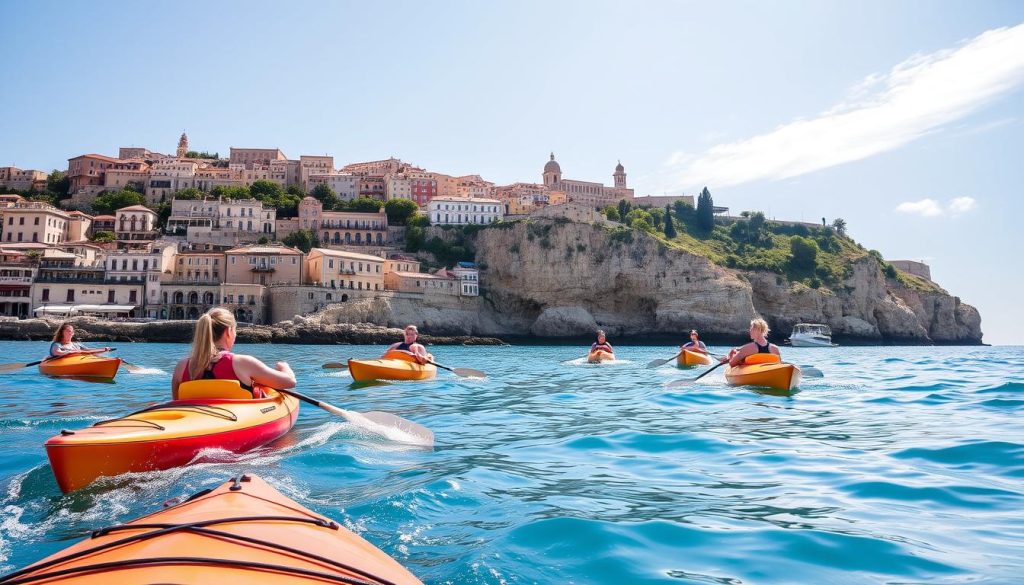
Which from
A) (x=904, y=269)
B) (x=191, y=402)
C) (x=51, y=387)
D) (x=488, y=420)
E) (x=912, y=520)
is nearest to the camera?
(x=912, y=520)

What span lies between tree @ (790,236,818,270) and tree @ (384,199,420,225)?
155 ft

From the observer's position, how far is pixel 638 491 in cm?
502

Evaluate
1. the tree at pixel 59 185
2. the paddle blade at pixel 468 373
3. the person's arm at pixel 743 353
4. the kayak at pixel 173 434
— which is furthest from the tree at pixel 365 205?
the kayak at pixel 173 434

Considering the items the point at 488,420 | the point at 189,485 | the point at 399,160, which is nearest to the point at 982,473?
the point at 488,420

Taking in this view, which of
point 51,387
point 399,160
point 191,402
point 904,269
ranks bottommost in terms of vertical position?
point 51,387

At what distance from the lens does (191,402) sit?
20.0 ft

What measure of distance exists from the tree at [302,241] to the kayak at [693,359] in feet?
197

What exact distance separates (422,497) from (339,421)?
14.0 feet

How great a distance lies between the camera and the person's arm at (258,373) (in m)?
6.59

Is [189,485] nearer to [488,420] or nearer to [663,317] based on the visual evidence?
[488,420]

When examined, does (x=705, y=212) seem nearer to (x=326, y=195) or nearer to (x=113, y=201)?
(x=326, y=195)

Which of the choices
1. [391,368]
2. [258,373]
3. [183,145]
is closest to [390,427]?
[258,373]

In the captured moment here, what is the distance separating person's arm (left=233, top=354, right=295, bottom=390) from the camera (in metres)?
6.59

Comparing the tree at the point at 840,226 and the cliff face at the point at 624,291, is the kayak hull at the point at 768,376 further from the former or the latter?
the tree at the point at 840,226
